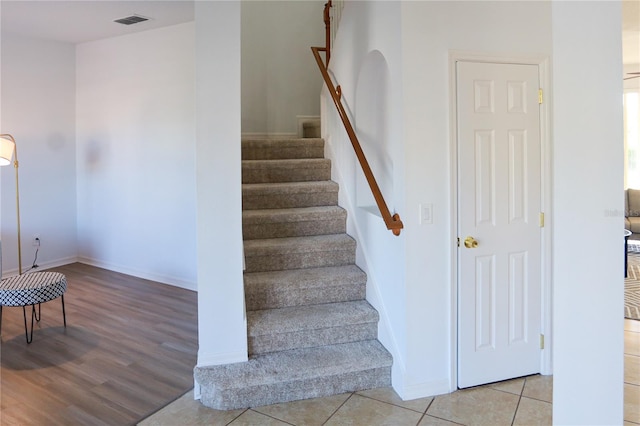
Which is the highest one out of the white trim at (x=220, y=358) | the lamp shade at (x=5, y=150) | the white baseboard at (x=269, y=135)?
the white baseboard at (x=269, y=135)

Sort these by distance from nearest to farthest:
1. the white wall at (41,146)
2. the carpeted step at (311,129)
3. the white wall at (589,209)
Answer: the white wall at (589,209), the white wall at (41,146), the carpeted step at (311,129)

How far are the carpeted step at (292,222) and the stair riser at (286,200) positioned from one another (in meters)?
0.09

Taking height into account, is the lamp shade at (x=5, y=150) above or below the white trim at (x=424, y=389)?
above

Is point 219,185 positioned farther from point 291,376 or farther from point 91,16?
point 91,16

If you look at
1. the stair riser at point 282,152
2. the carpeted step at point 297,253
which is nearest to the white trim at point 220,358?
the carpeted step at point 297,253

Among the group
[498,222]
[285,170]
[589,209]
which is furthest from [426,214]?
[285,170]

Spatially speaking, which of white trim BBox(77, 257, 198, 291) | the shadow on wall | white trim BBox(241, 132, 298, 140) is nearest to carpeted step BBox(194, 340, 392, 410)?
the shadow on wall

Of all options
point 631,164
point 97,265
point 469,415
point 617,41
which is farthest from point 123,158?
point 631,164

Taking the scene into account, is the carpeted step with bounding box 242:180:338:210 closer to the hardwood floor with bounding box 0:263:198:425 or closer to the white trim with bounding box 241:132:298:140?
the hardwood floor with bounding box 0:263:198:425

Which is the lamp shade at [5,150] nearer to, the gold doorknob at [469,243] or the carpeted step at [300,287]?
the carpeted step at [300,287]

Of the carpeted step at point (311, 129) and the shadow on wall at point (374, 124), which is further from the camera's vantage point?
the carpeted step at point (311, 129)

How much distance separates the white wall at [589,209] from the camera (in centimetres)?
105

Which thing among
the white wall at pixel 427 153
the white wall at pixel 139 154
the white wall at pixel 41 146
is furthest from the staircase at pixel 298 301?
the white wall at pixel 41 146

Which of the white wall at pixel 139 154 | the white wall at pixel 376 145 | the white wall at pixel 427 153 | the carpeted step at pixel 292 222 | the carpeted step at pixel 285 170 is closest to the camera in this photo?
the white wall at pixel 427 153
